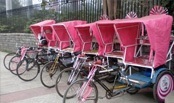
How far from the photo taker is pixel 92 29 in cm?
721

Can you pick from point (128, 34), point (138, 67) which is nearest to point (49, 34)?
point (128, 34)

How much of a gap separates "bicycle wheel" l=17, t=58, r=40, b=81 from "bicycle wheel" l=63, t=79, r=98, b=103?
2.92 meters

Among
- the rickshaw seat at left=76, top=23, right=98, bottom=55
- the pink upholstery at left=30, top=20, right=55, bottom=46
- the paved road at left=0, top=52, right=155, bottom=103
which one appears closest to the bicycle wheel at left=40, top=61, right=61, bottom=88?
the paved road at left=0, top=52, right=155, bottom=103

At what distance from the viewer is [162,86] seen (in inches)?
218

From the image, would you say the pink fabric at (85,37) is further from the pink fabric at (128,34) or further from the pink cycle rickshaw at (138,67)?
the pink fabric at (128,34)

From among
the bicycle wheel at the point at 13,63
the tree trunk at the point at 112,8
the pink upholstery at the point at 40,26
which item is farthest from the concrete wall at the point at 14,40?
the tree trunk at the point at 112,8

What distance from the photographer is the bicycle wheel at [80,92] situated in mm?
5059

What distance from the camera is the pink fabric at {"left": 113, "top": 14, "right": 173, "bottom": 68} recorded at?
541 centimetres

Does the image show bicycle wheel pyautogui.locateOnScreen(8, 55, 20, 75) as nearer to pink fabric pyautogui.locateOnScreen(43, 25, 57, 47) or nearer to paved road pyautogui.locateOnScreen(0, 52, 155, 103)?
paved road pyautogui.locateOnScreen(0, 52, 155, 103)

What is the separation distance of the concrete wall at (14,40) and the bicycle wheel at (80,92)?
26.3 feet

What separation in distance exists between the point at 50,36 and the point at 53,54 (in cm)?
170

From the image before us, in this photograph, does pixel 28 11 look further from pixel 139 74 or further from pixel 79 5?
pixel 139 74

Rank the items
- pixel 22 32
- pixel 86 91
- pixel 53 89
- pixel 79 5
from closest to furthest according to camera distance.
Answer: pixel 86 91 → pixel 53 89 → pixel 79 5 → pixel 22 32

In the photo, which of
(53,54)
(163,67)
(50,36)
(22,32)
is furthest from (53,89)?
(22,32)
